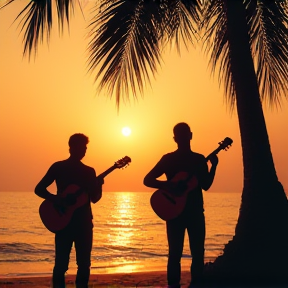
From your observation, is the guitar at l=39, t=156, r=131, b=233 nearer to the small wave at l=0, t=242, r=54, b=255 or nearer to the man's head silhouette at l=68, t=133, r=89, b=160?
the man's head silhouette at l=68, t=133, r=89, b=160

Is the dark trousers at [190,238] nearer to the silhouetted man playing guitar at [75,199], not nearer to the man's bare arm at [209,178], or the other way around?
the man's bare arm at [209,178]

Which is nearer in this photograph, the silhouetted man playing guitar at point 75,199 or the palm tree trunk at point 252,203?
the silhouetted man playing guitar at point 75,199

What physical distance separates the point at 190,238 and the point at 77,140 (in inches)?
60.4

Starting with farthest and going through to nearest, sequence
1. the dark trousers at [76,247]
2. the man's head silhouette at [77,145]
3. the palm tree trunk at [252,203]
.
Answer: the palm tree trunk at [252,203], the man's head silhouette at [77,145], the dark trousers at [76,247]

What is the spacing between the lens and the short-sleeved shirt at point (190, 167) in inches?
249

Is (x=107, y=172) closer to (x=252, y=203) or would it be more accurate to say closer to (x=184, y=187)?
(x=184, y=187)

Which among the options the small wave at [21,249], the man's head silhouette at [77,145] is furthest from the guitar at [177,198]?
the small wave at [21,249]

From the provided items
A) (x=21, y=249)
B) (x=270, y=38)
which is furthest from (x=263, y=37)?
(x=21, y=249)

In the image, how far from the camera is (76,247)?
6191 millimetres

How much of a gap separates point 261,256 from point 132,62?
347 cm

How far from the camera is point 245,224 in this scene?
7.81m

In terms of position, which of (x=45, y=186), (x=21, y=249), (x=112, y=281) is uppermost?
(x=45, y=186)

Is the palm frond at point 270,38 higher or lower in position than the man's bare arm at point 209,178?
higher

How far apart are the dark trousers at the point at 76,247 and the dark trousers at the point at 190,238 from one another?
86cm
